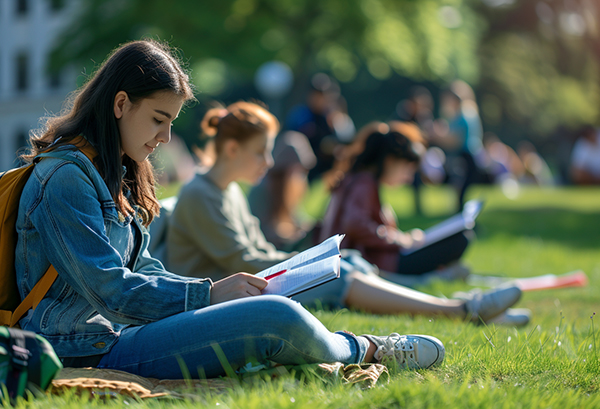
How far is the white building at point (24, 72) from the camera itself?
36000 mm

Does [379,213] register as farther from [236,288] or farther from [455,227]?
[236,288]

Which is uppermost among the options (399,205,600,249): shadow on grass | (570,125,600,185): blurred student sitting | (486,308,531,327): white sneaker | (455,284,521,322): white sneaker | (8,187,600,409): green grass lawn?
(8,187,600,409): green grass lawn

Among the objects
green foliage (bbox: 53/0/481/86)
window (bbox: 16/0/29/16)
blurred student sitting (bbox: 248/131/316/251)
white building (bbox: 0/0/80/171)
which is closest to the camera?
blurred student sitting (bbox: 248/131/316/251)

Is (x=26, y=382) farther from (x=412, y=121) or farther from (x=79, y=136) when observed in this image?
(x=412, y=121)

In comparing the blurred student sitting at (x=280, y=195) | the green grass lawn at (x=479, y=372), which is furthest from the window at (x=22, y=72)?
the green grass lawn at (x=479, y=372)

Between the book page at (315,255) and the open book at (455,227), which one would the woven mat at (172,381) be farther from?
the open book at (455,227)

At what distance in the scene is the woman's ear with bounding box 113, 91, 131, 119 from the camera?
2.55 m

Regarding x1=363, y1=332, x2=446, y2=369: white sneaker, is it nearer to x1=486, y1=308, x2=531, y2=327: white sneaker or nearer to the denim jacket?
the denim jacket

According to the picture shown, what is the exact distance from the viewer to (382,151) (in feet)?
19.1

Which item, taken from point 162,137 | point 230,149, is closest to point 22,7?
point 230,149

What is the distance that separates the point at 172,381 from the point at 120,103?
1059 millimetres

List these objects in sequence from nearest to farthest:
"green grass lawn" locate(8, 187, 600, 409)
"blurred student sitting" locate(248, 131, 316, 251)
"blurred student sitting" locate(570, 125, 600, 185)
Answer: "green grass lawn" locate(8, 187, 600, 409), "blurred student sitting" locate(248, 131, 316, 251), "blurred student sitting" locate(570, 125, 600, 185)

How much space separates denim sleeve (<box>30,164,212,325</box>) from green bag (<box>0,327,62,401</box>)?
11.6 inches

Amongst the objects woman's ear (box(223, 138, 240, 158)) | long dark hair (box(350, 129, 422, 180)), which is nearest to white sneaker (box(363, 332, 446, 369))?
woman's ear (box(223, 138, 240, 158))
